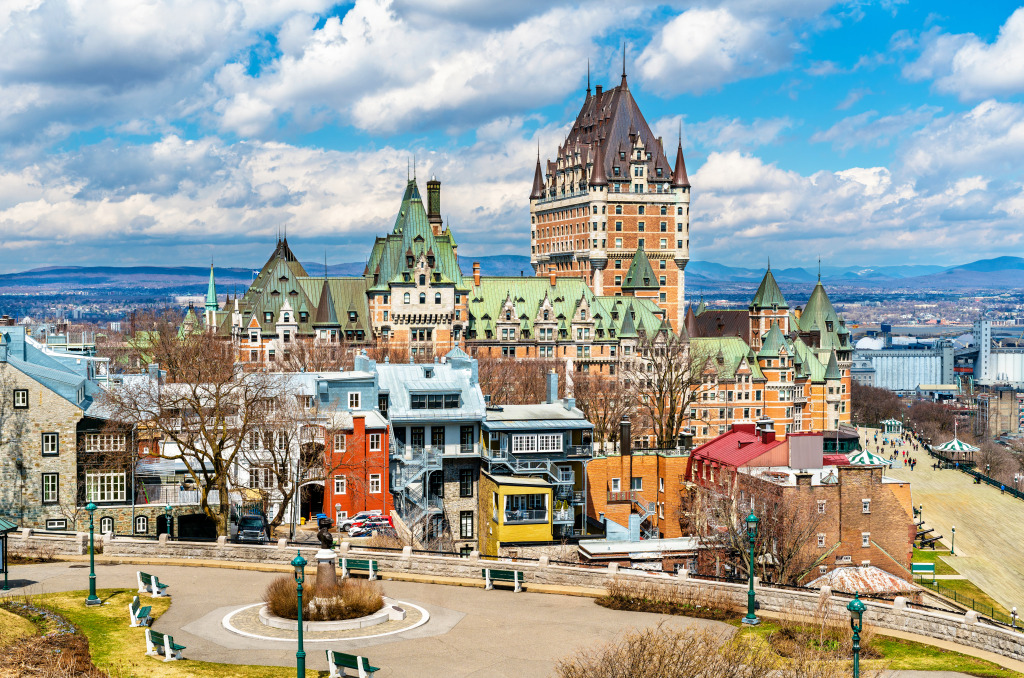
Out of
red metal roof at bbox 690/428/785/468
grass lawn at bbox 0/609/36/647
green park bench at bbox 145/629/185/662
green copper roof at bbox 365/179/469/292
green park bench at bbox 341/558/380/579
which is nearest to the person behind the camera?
grass lawn at bbox 0/609/36/647

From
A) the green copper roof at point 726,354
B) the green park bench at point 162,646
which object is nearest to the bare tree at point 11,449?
the green park bench at point 162,646

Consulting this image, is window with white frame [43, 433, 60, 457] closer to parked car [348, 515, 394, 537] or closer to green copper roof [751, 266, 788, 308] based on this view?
parked car [348, 515, 394, 537]

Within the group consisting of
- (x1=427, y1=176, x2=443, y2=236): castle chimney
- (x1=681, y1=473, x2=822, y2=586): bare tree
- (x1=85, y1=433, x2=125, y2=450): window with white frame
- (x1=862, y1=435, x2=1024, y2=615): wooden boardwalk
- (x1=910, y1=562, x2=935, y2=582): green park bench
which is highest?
(x1=427, y1=176, x2=443, y2=236): castle chimney

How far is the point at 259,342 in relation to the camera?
13038cm

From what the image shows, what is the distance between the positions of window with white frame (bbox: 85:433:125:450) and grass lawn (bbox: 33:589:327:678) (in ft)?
65.8

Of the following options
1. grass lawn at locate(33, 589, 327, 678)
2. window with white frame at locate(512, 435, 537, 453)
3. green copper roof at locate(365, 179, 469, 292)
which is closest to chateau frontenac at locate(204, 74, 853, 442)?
green copper roof at locate(365, 179, 469, 292)

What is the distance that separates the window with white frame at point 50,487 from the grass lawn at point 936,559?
5842cm

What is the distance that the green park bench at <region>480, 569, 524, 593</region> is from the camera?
40625 millimetres

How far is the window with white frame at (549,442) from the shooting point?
64.8 metres

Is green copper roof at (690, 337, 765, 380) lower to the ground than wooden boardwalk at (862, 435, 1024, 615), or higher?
higher

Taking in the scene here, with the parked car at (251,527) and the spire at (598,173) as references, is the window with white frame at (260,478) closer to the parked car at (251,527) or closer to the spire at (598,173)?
the parked car at (251,527)

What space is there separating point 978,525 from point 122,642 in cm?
8936

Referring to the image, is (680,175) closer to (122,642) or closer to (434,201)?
(434,201)

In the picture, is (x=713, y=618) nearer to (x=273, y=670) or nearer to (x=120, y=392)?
(x=273, y=670)
